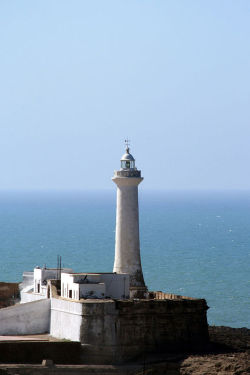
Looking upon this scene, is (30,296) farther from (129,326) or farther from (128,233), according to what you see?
(129,326)

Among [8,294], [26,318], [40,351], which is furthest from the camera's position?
[8,294]

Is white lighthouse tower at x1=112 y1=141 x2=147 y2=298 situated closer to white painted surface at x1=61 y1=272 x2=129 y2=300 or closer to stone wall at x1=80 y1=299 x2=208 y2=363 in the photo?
white painted surface at x1=61 y1=272 x2=129 y2=300

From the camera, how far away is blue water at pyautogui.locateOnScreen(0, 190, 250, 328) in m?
80.3

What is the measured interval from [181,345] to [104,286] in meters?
3.48

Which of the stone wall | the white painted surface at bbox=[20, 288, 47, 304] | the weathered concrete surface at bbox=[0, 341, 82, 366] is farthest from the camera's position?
the white painted surface at bbox=[20, 288, 47, 304]

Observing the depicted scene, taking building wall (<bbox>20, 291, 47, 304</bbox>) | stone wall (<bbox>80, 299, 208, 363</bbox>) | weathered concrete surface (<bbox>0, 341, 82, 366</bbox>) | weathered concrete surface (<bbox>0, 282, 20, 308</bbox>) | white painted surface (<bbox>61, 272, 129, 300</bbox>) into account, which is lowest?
weathered concrete surface (<bbox>0, 341, 82, 366</bbox>)

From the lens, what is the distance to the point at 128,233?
54.8 m

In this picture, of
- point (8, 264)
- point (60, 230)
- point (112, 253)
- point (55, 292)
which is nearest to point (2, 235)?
point (60, 230)

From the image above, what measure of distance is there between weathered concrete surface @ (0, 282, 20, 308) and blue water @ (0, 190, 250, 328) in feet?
39.3

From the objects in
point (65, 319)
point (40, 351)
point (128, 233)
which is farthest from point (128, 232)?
point (40, 351)

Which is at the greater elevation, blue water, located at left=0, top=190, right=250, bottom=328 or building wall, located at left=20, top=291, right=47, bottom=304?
blue water, located at left=0, top=190, right=250, bottom=328

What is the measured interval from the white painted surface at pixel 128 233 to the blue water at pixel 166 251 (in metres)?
12.1

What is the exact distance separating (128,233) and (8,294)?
21.3ft

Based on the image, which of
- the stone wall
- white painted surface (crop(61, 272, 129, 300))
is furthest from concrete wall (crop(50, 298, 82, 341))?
white painted surface (crop(61, 272, 129, 300))
